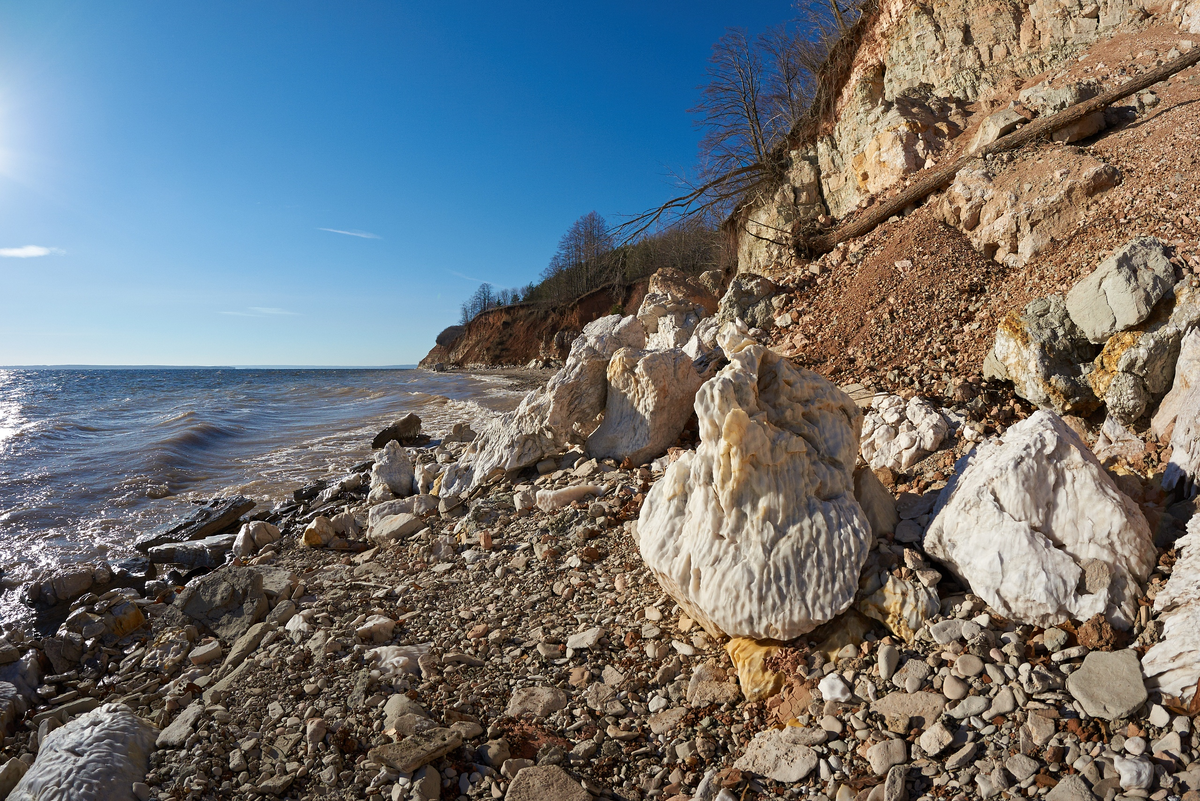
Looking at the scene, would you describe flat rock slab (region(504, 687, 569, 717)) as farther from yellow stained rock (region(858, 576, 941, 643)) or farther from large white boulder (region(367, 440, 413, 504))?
large white boulder (region(367, 440, 413, 504))

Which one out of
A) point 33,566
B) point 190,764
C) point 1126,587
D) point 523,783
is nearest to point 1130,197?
point 1126,587

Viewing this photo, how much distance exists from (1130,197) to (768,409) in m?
5.01

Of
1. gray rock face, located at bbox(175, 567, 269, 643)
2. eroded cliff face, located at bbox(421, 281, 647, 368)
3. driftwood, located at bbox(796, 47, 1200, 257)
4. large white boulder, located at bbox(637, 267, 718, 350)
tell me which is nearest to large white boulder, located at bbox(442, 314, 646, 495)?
gray rock face, located at bbox(175, 567, 269, 643)

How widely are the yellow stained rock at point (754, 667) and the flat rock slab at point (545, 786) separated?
806mm

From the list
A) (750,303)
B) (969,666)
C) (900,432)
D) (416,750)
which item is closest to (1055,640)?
(969,666)

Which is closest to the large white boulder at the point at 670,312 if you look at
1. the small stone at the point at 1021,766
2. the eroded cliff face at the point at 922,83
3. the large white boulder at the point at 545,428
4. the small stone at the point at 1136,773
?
the eroded cliff face at the point at 922,83

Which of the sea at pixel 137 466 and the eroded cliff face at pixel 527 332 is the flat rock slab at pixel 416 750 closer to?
the sea at pixel 137 466

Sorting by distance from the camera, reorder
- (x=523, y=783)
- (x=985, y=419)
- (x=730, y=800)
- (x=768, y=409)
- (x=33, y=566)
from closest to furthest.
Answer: (x=730, y=800), (x=523, y=783), (x=768, y=409), (x=985, y=419), (x=33, y=566)

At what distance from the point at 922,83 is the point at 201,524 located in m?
12.9

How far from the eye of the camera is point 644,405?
16.2 feet

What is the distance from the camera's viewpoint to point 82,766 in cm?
249

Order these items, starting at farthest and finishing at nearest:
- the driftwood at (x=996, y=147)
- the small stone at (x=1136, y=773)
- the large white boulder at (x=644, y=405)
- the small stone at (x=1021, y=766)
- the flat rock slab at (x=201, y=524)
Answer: the driftwood at (x=996, y=147), the flat rock slab at (x=201, y=524), the large white boulder at (x=644, y=405), the small stone at (x=1021, y=766), the small stone at (x=1136, y=773)

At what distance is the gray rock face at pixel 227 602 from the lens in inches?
151

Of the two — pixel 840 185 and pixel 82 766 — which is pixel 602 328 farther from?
pixel 82 766
